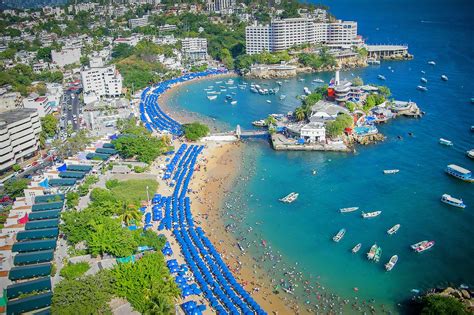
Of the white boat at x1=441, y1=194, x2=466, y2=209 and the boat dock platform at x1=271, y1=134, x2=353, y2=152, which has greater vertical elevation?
the boat dock platform at x1=271, y1=134, x2=353, y2=152

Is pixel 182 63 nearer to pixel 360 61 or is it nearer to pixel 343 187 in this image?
pixel 360 61

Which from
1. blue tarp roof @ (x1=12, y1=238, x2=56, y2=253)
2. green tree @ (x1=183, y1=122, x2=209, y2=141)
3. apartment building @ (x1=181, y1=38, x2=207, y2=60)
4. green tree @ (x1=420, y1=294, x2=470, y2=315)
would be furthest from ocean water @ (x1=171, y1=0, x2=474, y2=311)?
apartment building @ (x1=181, y1=38, x2=207, y2=60)

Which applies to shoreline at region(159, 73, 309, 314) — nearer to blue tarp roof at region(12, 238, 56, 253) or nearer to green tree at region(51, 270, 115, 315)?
green tree at region(51, 270, 115, 315)

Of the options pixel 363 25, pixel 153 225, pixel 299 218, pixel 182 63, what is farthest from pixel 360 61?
pixel 153 225

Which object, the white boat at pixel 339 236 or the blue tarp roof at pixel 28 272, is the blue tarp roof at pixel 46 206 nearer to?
the blue tarp roof at pixel 28 272

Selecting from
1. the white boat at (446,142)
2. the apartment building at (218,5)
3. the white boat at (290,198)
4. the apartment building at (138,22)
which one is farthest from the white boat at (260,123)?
the apartment building at (218,5)

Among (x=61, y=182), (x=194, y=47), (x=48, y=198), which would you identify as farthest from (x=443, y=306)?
(x=194, y=47)
